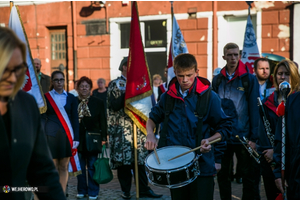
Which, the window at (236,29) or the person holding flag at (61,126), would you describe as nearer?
the person holding flag at (61,126)

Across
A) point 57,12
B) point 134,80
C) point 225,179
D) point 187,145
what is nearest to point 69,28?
point 57,12

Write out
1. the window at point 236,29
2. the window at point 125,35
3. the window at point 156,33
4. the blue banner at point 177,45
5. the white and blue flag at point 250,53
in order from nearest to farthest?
the blue banner at point 177,45 < the white and blue flag at point 250,53 < the window at point 236,29 < the window at point 156,33 < the window at point 125,35

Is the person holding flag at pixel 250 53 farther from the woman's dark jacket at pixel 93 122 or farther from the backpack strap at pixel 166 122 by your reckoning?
the backpack strap at pixel 166 122

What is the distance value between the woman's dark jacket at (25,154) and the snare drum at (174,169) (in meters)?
1.53

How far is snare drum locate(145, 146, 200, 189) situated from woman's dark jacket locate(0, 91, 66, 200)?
1530 millimetres

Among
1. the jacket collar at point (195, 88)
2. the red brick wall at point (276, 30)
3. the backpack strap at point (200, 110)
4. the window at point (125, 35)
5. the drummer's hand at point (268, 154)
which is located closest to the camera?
the backpack strap at point (200, 110)

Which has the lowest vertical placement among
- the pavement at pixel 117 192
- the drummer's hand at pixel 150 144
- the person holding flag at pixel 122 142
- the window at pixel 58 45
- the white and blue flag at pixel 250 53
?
the pavement at pixel 117 192

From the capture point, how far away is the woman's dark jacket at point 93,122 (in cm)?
674

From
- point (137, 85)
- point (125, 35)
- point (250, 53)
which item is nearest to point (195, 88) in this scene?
point (137, 85)

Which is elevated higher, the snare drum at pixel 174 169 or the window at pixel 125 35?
the window at pixel 125 35

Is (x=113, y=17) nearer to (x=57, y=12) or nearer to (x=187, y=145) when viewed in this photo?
(x=57, y=12)

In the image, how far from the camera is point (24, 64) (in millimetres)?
1886

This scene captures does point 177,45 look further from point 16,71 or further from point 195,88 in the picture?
point 16,71

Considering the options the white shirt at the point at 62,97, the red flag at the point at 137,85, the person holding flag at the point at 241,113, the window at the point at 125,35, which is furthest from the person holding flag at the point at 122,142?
the window at the point at 125,35
